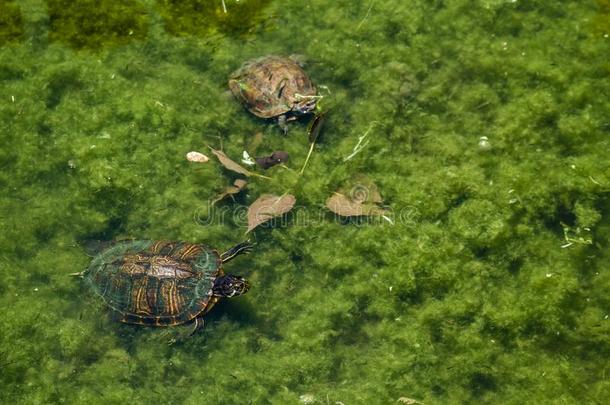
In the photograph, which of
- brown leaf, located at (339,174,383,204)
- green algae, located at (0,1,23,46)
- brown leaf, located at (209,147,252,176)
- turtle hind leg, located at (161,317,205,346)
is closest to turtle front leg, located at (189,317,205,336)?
turtle hind leg, located at (161,317,205,346)

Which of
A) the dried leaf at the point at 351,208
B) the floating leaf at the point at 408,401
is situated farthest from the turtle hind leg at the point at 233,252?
the floating leaf at the point at 408,401

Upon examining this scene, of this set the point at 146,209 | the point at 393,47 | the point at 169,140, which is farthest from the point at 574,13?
the point at 146,209

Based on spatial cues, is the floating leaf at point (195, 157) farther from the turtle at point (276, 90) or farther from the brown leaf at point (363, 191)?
the brown leaf at point (363, 191)

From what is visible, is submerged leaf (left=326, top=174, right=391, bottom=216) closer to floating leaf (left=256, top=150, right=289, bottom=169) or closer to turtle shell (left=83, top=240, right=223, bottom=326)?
floating leaf (left=256, top=150, right=289, bottom=169)

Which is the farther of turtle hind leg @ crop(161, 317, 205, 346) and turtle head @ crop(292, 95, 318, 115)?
turtle head @ crop(292, 95, 318, 115)

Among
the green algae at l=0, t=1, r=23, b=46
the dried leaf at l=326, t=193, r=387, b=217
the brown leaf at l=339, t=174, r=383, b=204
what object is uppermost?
the green algae at l=0, t=1, r=23, b=46

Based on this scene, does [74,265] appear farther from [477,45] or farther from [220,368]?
[477,45]
